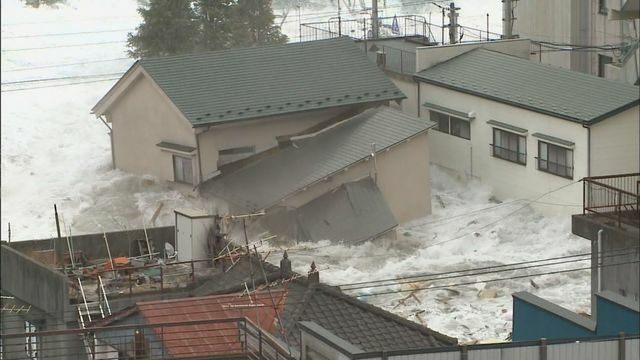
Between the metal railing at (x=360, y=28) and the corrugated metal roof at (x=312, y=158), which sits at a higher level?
the metal railing at (x=360, y=28)

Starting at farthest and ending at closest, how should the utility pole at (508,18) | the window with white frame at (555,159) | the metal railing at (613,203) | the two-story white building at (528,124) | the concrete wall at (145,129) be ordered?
the utility pole at (508,18), the concrete wall at (145,129), the window with white frame at (555,159), the two-story white building at (528,124), the metal railing at (613,203)

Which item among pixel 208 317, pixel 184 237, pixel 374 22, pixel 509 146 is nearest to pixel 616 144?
pixel 509 146

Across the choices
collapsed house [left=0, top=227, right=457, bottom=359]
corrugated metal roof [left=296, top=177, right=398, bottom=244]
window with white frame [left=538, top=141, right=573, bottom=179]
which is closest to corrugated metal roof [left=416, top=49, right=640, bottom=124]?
window with white frame [left=538, top=141, right=573, bottom=179]

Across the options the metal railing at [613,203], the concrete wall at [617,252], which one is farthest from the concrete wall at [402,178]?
the concrete wall at [617,252]

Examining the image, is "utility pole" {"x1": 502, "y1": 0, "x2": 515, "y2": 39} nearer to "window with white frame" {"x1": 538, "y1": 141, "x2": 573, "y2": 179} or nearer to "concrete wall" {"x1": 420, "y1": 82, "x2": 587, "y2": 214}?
"concrete wall" {"x1": 420, "y1": 82, "x2": 587, "y2": 214}

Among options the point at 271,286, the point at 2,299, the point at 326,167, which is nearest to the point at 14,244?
the point at 2,299

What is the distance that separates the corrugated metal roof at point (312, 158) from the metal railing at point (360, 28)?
4987 millimetres

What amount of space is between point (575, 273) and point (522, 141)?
2380mm

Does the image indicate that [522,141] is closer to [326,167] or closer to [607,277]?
[326,167]

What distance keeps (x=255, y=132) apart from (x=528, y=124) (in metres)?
2.93

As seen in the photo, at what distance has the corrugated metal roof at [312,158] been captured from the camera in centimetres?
1448

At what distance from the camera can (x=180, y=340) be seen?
8.26 metres

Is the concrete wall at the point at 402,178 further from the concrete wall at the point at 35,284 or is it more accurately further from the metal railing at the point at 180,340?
the metal railing at the point at 180,340

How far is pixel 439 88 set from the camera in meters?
16.3
